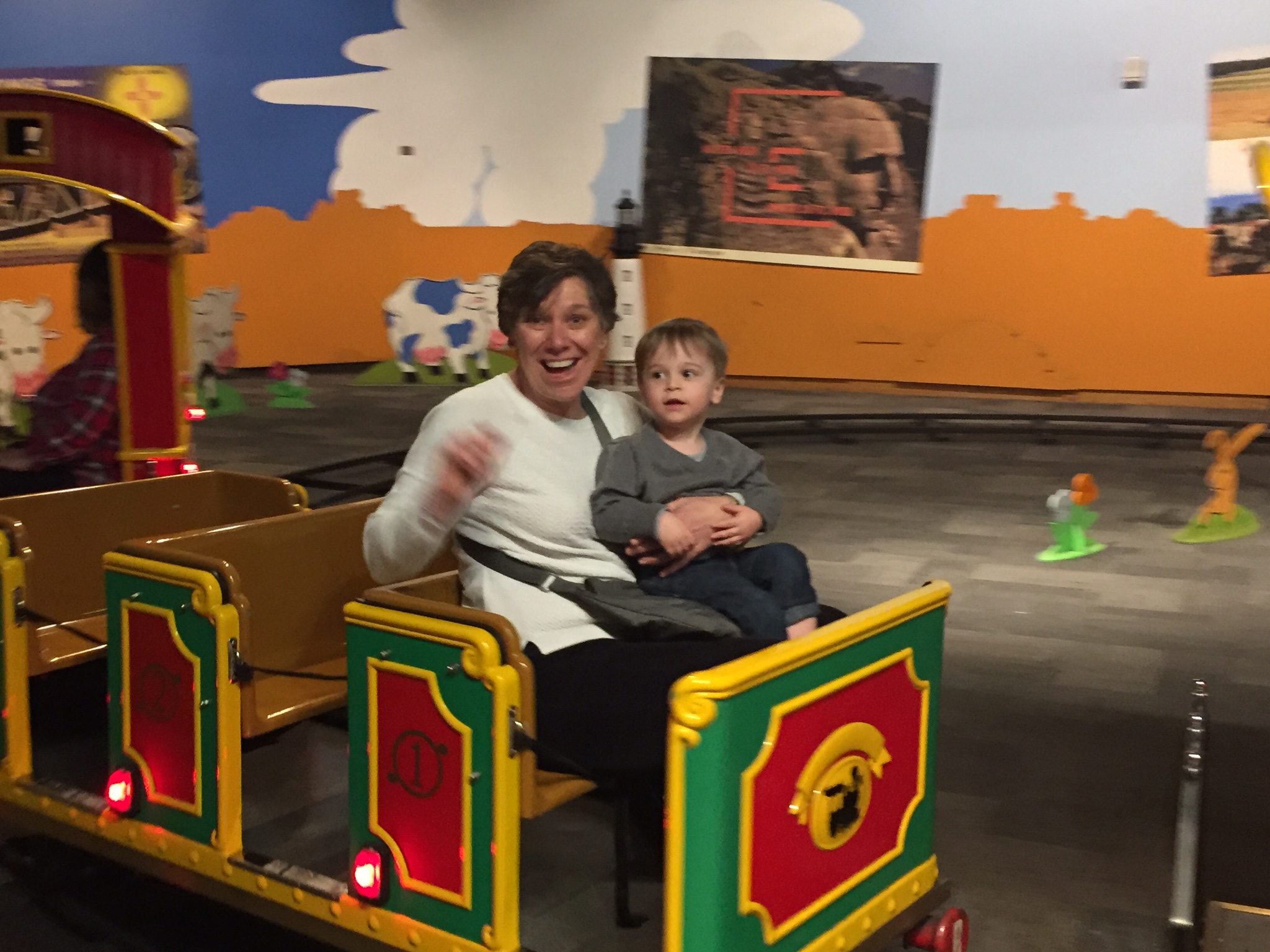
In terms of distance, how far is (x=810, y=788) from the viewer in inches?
65.8

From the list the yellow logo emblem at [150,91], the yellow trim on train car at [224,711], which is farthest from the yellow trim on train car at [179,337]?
the yellow logo emblem at [150,91]

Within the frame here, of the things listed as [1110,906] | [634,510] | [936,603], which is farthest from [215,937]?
[1110,906]

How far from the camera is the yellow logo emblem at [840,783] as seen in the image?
1669mm

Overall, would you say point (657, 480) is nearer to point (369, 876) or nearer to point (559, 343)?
point (559, 343)

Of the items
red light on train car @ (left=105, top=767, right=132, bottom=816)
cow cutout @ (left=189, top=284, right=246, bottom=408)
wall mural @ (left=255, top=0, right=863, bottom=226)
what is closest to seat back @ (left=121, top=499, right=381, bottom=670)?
red light on train car @ (left=105, top=767, right=132, bottom=816)

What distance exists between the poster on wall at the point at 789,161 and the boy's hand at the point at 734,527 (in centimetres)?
816

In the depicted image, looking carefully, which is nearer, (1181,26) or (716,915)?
(716,915)

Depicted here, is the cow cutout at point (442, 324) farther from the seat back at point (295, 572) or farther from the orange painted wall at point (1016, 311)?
the seat back at point (295, 572)

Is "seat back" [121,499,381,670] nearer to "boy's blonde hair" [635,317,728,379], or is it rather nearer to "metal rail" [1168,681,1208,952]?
"boy's blonde hair" [635,317,728,379]

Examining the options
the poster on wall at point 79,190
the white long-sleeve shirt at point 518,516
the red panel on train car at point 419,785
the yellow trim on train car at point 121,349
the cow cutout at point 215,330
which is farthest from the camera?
the cow cutout at point 215,330

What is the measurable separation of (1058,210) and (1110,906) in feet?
25.8

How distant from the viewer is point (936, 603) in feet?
6.37

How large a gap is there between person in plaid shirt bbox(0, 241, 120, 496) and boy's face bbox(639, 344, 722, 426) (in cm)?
174

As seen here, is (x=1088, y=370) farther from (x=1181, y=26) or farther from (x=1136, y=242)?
(x=1181, y=26)
